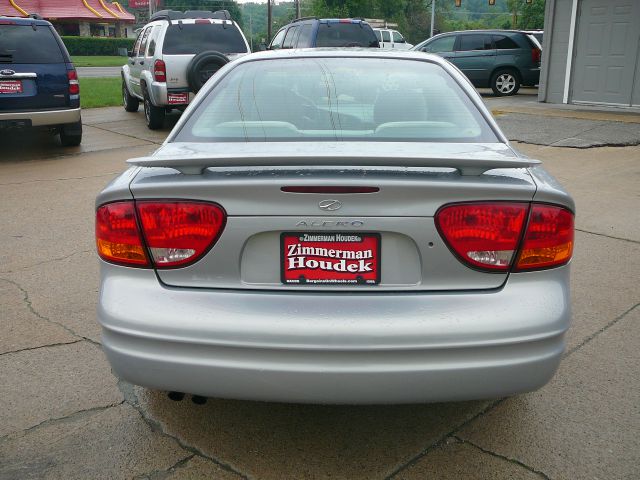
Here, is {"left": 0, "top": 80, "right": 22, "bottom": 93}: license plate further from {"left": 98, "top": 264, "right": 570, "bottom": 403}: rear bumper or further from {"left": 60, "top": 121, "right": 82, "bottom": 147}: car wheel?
{"left": 98, "top": 264, "right": 570, "bottom": 403}: rear bumper

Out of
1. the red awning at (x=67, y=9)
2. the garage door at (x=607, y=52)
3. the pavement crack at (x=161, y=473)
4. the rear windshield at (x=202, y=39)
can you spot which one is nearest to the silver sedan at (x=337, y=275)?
the pavement crack at (x=161, y=473)

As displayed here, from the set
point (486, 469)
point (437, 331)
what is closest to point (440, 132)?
point (437, 331)

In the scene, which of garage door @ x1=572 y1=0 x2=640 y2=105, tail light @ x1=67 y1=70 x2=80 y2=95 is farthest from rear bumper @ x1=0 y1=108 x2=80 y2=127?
garage door @ x1=572 y1=0 x2=640 y2=105

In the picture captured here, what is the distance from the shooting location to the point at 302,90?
3.28 metres

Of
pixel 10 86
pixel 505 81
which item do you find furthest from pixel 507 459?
pixel 505 81

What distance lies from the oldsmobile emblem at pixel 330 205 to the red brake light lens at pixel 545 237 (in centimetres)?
69

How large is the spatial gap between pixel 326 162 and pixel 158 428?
56.6 inches

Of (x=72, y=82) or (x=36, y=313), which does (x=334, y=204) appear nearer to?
(x=36, y=313)

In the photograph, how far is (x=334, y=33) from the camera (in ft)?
50.0

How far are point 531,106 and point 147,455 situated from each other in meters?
14.2

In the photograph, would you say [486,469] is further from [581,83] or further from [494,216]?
[581,83]

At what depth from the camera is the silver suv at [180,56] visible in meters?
11.3

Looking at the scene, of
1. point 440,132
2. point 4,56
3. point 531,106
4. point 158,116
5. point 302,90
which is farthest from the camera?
point 531,106

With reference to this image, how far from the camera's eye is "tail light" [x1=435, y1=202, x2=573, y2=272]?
2295 millimetres
